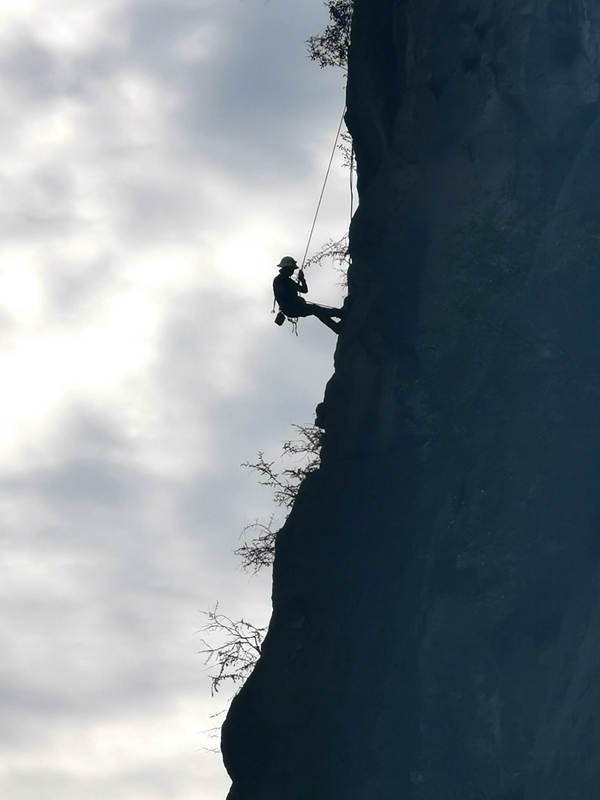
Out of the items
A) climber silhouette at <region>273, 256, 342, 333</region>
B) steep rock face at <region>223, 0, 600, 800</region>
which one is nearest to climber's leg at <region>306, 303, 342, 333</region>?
climber silhouette at <region>273, 256, 342, 333</region>

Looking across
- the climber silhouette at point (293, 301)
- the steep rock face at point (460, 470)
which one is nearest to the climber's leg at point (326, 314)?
the climber silhouette at point (293, 301)

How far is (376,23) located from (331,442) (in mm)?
7548

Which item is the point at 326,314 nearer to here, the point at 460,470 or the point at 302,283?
the point at 302,283

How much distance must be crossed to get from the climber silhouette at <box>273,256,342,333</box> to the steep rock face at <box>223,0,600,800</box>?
1350mm

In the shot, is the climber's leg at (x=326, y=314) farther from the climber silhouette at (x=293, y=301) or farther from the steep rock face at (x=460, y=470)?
the steep rock face at (x=460, y=470)

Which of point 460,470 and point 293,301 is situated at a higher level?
point 293,301

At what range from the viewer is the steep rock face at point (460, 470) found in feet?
45.5

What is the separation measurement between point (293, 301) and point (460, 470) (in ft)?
16.7

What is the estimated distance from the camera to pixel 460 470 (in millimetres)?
14789

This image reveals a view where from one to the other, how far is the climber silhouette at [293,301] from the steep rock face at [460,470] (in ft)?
4.43

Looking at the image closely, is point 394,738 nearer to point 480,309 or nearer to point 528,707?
point 528,707

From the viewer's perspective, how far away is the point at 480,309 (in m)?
14.7

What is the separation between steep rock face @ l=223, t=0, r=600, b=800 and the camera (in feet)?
45.5

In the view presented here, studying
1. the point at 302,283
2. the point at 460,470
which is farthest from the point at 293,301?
the point at 460,470
